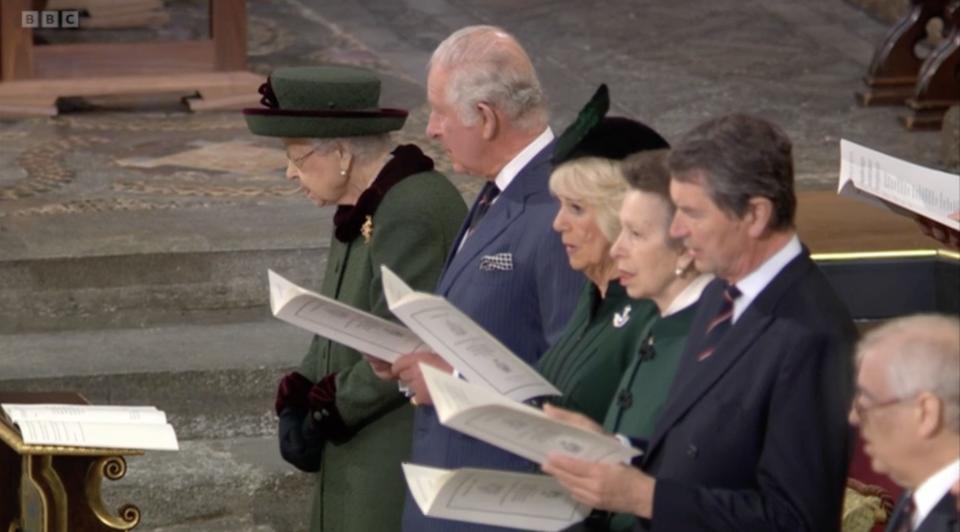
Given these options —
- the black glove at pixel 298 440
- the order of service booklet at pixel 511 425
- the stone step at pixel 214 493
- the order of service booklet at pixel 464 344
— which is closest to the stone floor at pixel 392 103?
the stone step at pixel 214 493

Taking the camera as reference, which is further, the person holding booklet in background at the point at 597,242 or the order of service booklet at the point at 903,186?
the person holding booklet in background at the point at 597,242

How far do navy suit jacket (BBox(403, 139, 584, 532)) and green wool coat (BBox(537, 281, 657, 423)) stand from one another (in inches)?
9.1

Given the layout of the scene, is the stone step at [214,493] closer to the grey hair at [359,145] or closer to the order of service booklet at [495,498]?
the grey hair at [359,145]

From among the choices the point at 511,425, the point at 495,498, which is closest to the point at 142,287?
the point at 495,498

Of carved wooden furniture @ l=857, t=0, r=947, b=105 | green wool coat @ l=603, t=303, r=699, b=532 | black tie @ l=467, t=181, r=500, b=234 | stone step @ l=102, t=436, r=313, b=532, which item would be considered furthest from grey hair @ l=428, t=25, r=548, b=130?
carved wooden furniture @ l=857, t=0, r=947, b=105

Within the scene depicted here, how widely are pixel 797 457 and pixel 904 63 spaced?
6478mm

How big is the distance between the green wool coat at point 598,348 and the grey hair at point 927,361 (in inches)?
30.4

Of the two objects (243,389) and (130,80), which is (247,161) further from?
(243,389)

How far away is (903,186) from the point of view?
2971 mm

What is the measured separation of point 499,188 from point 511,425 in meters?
1.06

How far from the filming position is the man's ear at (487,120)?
3.70 m

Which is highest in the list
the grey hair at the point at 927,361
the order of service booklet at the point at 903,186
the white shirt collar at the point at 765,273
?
the order of service booklet at the point at 903,186

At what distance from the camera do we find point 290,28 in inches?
425

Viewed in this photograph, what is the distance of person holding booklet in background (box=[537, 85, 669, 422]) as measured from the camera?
329 centimetres
